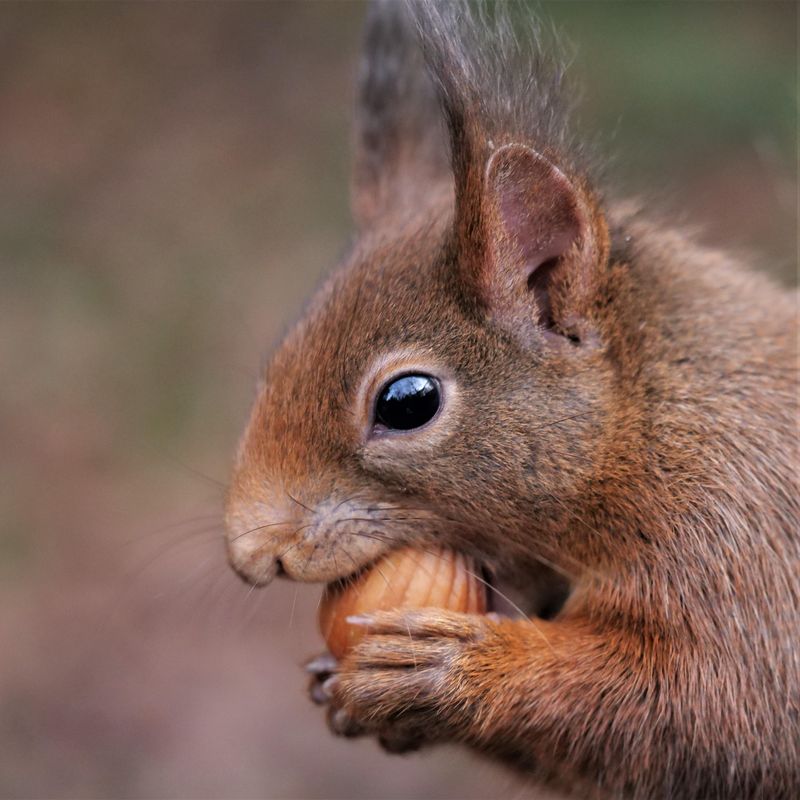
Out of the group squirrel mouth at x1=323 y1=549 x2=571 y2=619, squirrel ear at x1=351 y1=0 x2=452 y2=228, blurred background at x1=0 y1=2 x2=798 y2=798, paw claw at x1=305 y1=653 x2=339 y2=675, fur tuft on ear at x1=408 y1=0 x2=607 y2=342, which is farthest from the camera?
blurred background at x1=0 y1=2 x2=798 y2=798

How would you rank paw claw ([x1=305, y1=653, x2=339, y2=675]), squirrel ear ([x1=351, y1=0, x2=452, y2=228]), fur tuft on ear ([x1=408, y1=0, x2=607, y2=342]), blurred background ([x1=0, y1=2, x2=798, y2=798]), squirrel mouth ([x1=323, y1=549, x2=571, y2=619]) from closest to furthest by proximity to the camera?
fur tuft on ear ([x1=408, y1=0, x2=607, y2=342]) → squirrel mouth ([x1=323, y1=549, x2=571, y2=619]) → paw claw ([x1=305, y1=653, x2=339, y2=675]) → squirrel ear ([x1=351, y1=0, x2=452, y2=228]) → blurred background ([x1=0, y1=2, x2=798, y2=798])

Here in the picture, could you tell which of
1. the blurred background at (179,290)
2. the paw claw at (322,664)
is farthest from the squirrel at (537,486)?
the blurred background at (179,290)

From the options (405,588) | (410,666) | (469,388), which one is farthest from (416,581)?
(469,388)

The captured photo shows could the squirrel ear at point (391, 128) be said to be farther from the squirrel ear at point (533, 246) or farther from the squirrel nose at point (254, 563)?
the squirrel nose at point (254, 563)

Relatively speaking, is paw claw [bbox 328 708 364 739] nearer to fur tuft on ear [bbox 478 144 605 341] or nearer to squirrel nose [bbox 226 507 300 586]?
squirrel nose [bbox 226 507 300 586]

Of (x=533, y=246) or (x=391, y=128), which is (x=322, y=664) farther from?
(x=391, y=128)

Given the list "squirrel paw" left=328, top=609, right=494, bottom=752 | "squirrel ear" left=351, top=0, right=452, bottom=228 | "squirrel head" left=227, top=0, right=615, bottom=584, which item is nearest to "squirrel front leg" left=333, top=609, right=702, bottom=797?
"squirrel paw" left=328, top=609, right=494, bottom=752

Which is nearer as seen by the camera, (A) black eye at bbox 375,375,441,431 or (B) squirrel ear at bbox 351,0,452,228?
(A) black eye at bbox 375,375,441,431
